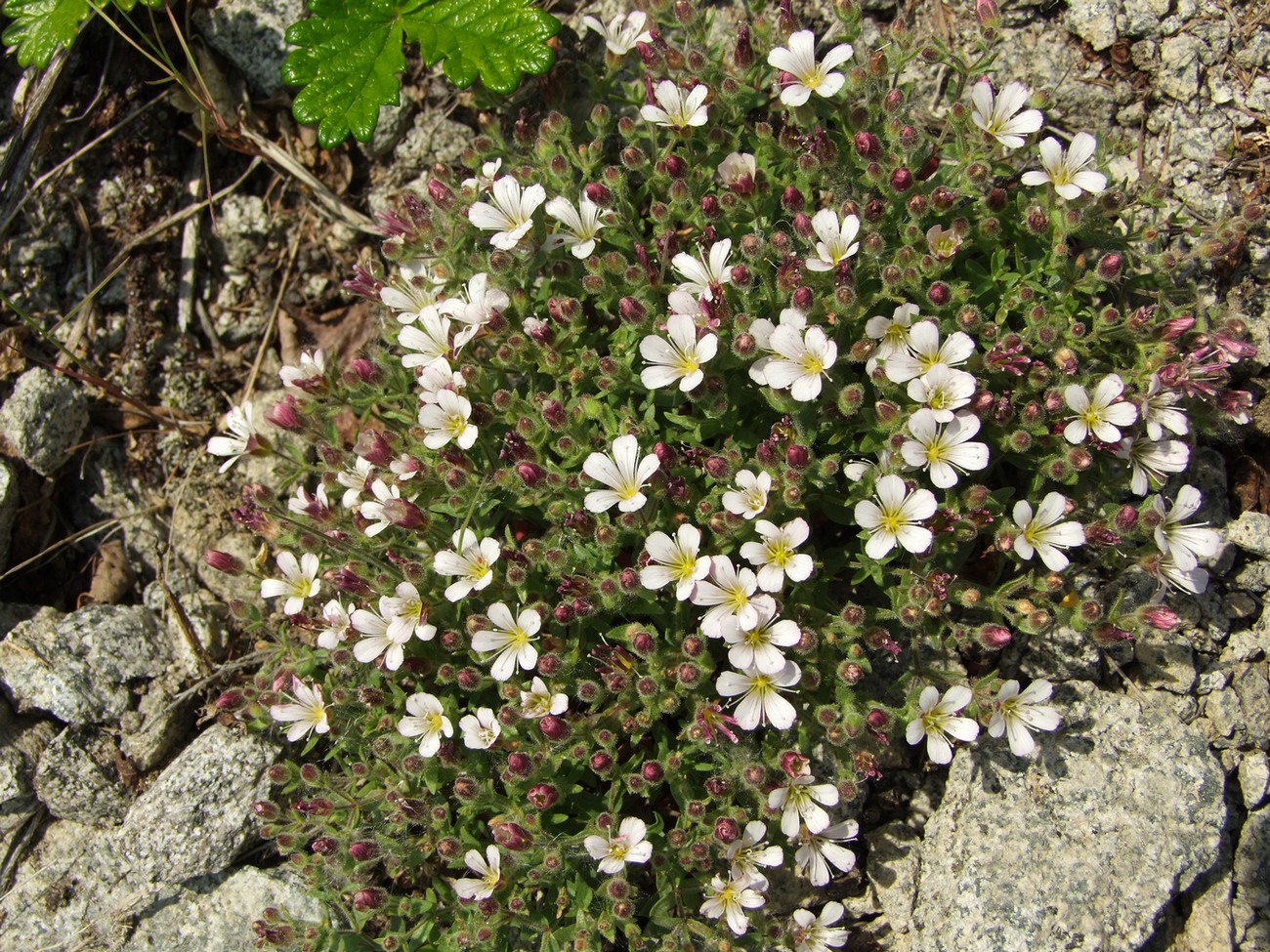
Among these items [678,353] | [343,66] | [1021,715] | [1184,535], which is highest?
[343,66]

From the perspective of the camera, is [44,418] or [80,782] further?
[44,418]

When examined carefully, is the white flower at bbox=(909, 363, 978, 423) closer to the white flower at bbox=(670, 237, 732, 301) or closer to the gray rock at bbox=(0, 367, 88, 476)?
the white flower at bbox=(670, 237, 732, 301)

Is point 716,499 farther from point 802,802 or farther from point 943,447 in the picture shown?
point 802,802

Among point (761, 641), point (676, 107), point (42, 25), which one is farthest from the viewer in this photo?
point (42, 25)

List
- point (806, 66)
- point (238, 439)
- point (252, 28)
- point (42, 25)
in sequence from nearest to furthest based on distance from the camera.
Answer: point (806, 66) < point (238, 439) < point (42, 25) < point (252, 28)

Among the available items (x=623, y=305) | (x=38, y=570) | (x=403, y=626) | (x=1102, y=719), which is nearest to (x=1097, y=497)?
(x=1102, y=719)

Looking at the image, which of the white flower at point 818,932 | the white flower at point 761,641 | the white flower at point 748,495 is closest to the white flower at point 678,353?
the white flower at point 748,495

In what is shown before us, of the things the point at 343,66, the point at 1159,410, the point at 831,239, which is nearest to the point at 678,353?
the point at 831,239
